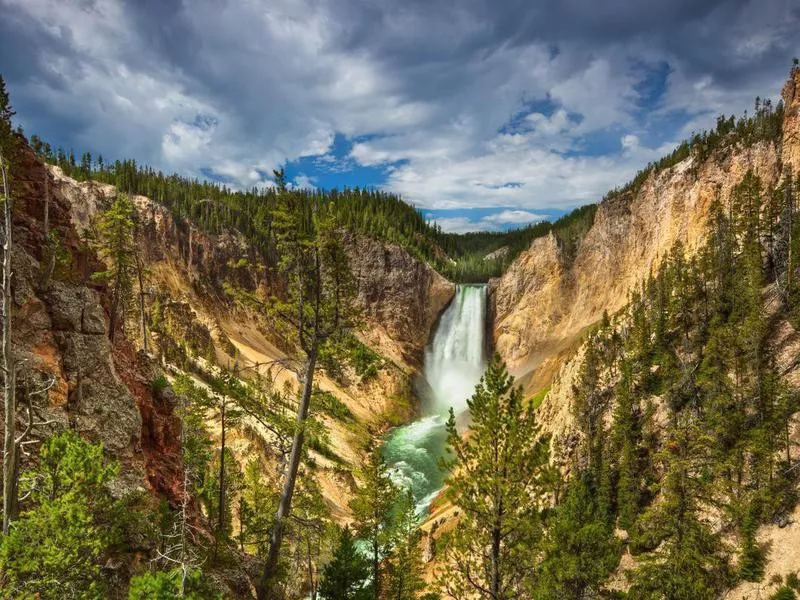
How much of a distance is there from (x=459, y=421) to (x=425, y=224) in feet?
263

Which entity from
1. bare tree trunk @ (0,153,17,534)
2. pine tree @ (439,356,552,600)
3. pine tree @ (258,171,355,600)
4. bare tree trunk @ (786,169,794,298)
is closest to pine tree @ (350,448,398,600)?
pine tree @ (439,356,552,600)

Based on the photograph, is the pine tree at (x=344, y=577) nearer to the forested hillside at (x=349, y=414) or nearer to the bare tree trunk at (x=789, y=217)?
the forested hillside at (x=349, y=414)

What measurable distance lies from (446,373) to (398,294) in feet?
64.0

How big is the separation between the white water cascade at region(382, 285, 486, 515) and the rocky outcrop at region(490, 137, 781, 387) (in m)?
4.76

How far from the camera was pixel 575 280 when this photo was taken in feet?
282

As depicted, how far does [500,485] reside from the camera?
1254 cm

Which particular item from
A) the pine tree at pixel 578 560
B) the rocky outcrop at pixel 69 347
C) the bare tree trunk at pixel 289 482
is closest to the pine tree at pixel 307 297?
the bare tree trunk at pixel 289 482

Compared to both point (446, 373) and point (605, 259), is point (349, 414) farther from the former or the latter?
point (446, 373)

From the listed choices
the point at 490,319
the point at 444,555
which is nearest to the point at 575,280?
the point at 490,319

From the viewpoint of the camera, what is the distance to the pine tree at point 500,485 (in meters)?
12.7

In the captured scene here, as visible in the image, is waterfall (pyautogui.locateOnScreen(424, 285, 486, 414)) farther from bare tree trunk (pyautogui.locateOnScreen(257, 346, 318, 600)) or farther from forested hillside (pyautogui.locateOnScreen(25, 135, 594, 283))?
bare tree trunk (pyautogui.locateOnScreen(257, 346, 318, 600))

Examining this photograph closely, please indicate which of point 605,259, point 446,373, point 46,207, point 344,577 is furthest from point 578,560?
point 446,373

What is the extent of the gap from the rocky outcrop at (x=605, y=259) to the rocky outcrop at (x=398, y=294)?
547 inches

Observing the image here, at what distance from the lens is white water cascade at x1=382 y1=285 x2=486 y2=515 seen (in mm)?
62656
